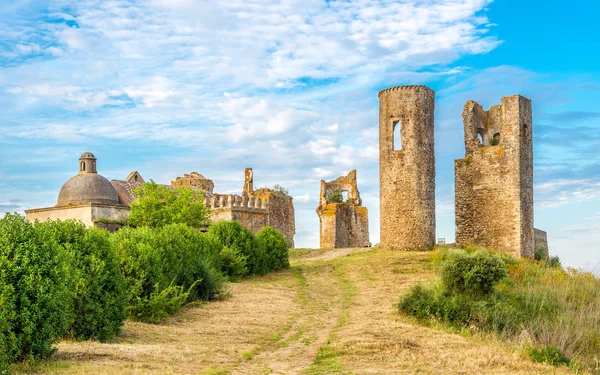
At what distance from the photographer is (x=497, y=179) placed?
31922mm

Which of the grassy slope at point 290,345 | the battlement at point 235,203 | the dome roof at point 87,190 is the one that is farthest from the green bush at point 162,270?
the dome roof at point 87,190

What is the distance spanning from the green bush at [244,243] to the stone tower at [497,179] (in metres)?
10.8

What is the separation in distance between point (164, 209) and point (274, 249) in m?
6.83

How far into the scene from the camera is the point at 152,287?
1541 cm

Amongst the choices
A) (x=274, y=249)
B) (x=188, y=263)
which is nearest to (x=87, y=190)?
(x=274, y=249)

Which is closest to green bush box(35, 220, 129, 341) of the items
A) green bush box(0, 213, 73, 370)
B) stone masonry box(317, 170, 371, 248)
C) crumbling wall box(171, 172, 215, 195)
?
green bush box(0, 213, 73, 370)

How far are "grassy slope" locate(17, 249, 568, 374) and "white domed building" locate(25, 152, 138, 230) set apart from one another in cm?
1488

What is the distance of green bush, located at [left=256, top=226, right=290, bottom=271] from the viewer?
28969 mm

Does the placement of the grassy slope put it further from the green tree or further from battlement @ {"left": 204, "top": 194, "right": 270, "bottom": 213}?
battlement @ {"left": 204, "top": 194, "right": 270, "bottom": 213}

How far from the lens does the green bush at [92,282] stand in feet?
39.0

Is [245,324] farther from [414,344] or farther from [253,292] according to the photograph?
[253,292]

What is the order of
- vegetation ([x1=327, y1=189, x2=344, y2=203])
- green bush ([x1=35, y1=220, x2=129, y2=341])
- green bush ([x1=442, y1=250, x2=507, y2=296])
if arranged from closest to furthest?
green bush ([x1=35, y1=220, x2=129, y2=341])
green bush ([x1=442, y1=250, x2=507, y2=296])
vegetation ([x1=327, y1=189, x2=344, y2=203])

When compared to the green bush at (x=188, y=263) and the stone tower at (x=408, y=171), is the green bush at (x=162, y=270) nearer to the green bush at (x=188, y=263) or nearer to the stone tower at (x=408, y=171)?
the green bush at (x=188, y=263)

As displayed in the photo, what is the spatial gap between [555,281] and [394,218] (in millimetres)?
10020
